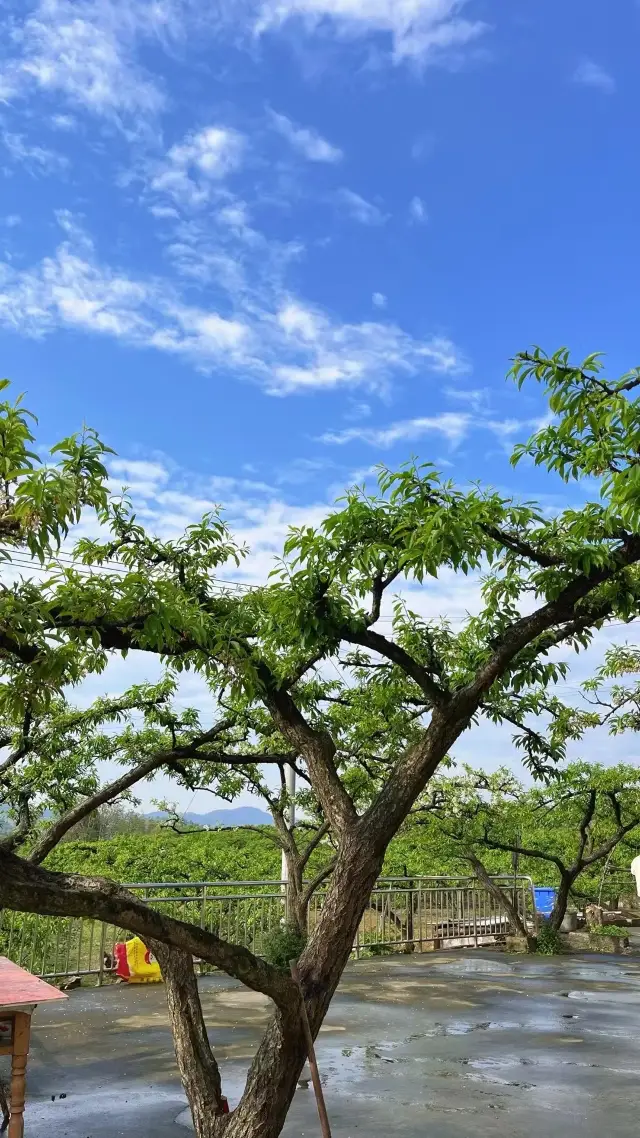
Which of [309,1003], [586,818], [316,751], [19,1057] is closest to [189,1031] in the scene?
[309,1003]

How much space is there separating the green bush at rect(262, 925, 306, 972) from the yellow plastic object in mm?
1609

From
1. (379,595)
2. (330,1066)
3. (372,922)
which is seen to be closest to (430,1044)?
(330,1066)

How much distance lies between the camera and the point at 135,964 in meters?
11.2

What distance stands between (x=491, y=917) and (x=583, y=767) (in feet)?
12.7

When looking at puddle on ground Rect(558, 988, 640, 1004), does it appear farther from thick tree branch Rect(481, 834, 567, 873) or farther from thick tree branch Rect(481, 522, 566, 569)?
thick tree branch Rect(481, 522, 566, 569)

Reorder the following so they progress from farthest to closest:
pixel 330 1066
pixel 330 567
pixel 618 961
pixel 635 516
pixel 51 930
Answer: pixel 618 961, pixel 51 930, pixel 330 1066, pixel 330 567, pixel 635 516

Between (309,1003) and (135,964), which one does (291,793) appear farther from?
(309,1003)

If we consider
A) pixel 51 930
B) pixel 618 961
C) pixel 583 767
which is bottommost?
pixel 618 961

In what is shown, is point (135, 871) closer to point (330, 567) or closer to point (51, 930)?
point (51, 930)

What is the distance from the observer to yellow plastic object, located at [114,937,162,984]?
11208mm

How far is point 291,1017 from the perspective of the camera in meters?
4.38

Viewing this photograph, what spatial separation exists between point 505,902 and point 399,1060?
1001cm

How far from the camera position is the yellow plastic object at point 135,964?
36.8 ft

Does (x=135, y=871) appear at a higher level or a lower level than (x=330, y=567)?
lower
